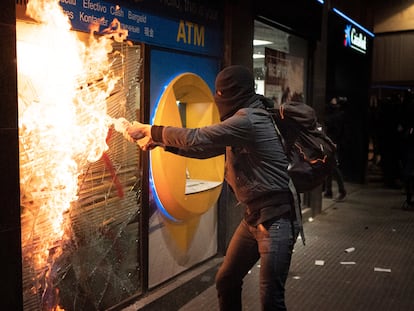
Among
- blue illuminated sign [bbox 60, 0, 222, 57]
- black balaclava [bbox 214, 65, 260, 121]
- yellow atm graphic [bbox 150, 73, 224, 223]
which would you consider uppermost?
blue illuminated sign [bbox 60, 0, 222, 57]

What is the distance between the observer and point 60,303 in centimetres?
371

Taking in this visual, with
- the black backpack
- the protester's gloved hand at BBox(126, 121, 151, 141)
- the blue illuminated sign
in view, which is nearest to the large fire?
the blue illuminated sign

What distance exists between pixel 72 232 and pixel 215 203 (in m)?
2.20

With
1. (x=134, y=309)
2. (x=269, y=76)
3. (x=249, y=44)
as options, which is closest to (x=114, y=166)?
(x=134, y=309)

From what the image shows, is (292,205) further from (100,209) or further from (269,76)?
(269,76)

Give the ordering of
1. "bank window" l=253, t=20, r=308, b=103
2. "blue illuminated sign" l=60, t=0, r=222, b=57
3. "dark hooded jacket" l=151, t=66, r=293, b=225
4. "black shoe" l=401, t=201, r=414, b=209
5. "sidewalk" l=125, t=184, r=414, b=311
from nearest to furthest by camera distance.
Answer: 1. "dark hooded jacket" l=151, t=66, r=293, b=225
2. "blue illuminated sign" l=60, t=0, r=222, b=57
3. "sidewalk" l=125, t=184, r=414, b=311
4. "bank window" l=253, t=20, r=308, b=103
5. "black shoe" l=401, t=201, r=414, b=209

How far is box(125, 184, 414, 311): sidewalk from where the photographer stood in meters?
4.68

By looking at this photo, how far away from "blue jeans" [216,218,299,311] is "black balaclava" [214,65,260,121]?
78cm

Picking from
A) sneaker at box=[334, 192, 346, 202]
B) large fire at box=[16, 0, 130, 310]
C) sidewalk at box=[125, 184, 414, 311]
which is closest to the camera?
large fire at box=[16, 0, 130, 310]

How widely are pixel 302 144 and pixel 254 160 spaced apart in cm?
38

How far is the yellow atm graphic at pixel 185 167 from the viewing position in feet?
14.8

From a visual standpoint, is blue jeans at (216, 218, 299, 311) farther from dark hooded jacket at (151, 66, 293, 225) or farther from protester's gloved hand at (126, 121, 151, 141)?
protester's gloved hand at (126, 121, 151, 141)

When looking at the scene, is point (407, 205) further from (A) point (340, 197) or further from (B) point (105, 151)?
(B) point (105, 151)

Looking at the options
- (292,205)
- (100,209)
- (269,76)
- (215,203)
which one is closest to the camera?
(292,205)
